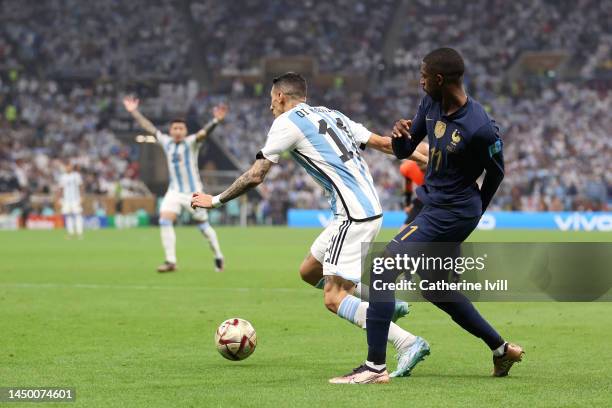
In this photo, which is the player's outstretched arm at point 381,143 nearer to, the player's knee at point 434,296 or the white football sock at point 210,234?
the player's knee at point 434,296

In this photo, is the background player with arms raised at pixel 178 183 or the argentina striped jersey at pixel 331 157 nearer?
the argentina striped jersey at pixel 331 157

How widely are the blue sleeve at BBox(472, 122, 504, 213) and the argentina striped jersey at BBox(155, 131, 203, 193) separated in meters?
11.7

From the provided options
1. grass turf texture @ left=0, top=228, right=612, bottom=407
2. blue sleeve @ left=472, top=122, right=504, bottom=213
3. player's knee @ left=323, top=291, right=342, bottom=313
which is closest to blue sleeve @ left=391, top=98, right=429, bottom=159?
blue sleeve @ left=472, top=122, right=504, bottom=213

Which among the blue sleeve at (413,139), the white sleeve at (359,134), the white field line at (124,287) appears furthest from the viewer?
the white field line at (124,287)

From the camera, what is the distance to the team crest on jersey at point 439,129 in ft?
23.3

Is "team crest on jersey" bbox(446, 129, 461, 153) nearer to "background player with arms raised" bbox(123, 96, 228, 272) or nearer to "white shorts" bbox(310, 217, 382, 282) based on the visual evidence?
"white shorts" bbox(310, 217, 382, 282)

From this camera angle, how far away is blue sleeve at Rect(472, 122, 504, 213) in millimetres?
6977

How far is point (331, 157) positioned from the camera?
7.80 metres

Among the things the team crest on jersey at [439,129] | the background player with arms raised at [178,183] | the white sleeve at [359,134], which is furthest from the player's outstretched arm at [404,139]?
the background player with arms raised at [178,183]

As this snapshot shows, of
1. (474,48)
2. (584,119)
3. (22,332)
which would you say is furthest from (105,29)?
(22,332)

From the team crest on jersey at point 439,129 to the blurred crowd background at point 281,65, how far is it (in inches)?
1476

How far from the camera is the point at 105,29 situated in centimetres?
5375

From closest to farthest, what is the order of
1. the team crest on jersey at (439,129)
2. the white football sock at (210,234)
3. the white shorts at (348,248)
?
1. the team crest on jersey at (439,129)
2. the white shorts at (348,248)
3. the white football sock at (210,234)

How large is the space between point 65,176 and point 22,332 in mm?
24373
